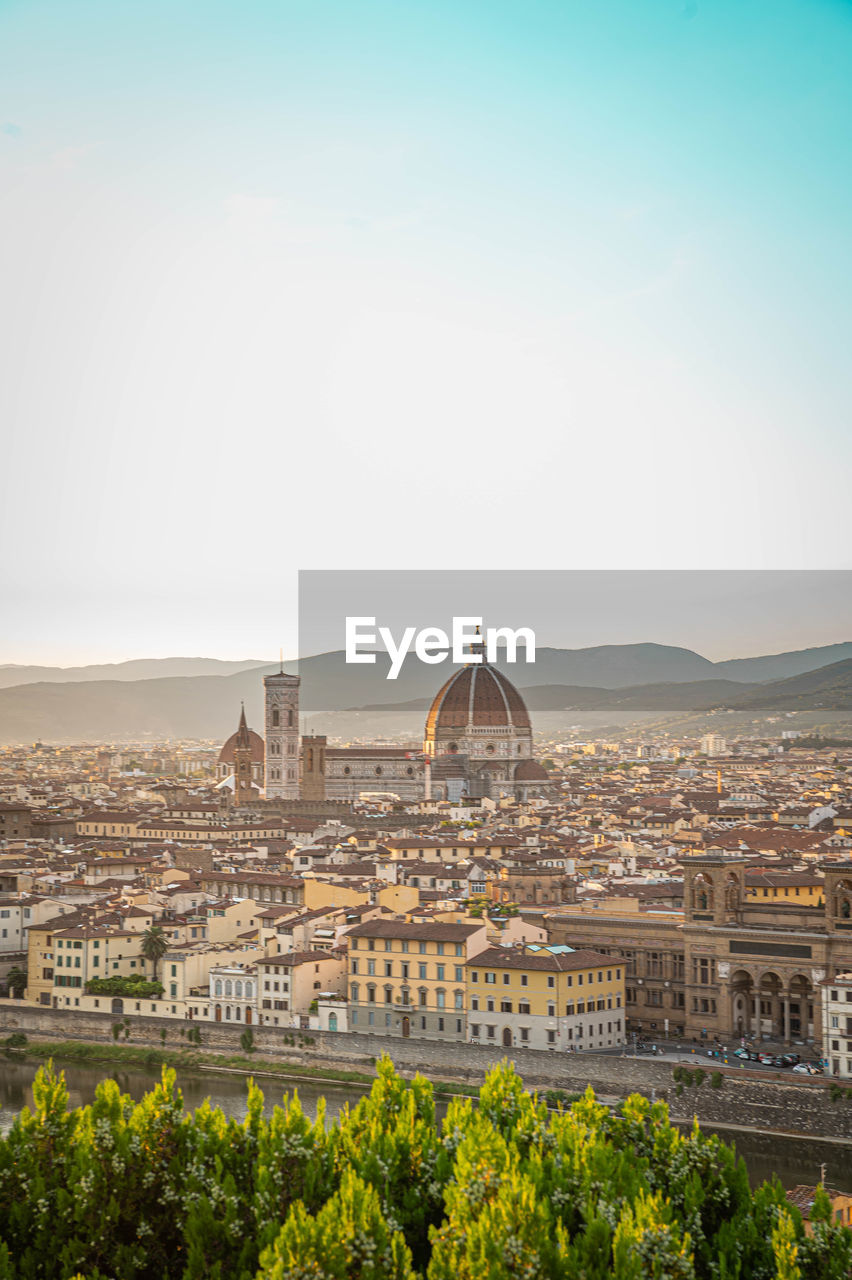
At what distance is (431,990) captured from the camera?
93.9 feet

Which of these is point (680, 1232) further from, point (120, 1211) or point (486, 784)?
point (486, 784)

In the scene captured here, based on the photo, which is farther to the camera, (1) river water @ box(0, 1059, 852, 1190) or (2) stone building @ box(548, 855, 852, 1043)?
(2) stone building @ box(548, 855, 852, 1043)

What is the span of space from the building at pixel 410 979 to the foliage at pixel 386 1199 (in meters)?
12.6

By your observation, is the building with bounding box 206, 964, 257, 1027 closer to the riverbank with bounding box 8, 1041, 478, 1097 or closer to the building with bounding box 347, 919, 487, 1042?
the riverbank with bounding box 8, 1041, 478, 1097

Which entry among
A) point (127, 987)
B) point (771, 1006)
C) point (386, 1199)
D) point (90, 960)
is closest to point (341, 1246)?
point (386, 1199)

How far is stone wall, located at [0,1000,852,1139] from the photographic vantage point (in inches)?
956

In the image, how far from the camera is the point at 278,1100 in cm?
2556

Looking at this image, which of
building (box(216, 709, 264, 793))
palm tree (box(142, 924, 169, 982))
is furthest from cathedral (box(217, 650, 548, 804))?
palm tree (box(142, 924, 169, 982))

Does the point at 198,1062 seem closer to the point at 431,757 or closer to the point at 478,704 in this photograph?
the point at 431,757

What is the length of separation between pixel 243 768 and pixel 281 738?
4746 mm

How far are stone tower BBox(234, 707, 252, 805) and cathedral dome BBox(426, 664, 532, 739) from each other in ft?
29.2

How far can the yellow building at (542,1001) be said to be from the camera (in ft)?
89.6

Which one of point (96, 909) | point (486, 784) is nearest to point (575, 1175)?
point (96, 909)

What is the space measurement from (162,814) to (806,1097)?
46122mm
